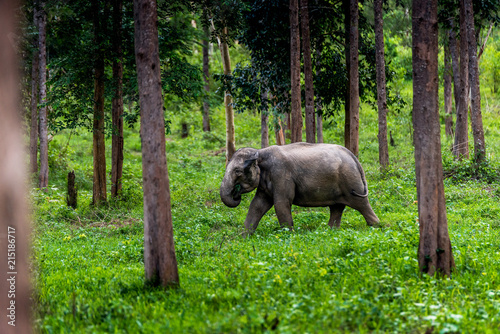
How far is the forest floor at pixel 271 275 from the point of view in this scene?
18.1 feet

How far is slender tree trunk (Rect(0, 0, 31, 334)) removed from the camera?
4.34 m

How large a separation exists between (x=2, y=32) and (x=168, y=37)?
1155 centimetres

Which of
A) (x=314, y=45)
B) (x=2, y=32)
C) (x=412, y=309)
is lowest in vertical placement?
(x=412, y=309)

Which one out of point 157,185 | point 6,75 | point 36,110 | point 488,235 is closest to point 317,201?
point 488,235

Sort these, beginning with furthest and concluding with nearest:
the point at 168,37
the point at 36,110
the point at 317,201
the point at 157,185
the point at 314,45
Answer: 1. the point at 36,110
2. the point at 314,45
3. the point at 168,37
4. the point at 317,201
5. the point at 157,185

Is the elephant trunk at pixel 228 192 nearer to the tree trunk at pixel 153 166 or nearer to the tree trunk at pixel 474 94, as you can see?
the tree trunk at pixel 153 166

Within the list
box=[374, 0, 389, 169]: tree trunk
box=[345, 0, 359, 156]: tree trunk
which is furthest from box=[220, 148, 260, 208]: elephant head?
box=[374, 0, 389, 169]: tree trunk

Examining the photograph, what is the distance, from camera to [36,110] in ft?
76.0

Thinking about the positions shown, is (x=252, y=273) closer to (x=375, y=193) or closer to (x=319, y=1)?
(x=375, y=193)

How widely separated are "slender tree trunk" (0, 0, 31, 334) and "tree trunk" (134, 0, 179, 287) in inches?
96.5

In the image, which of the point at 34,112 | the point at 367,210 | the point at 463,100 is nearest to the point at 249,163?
the point at 367,210

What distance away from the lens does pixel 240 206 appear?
16.3 meters

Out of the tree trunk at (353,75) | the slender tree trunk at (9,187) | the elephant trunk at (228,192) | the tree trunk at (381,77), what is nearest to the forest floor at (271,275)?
the elephant trunk at (228,192)

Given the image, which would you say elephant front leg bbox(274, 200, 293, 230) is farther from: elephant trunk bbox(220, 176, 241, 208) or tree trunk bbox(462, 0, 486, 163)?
tree trunk bbox(462, 0, 486, 163)
